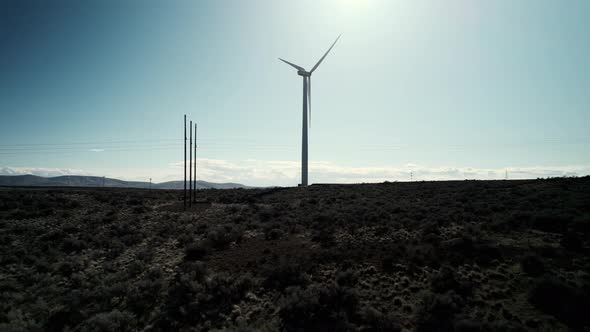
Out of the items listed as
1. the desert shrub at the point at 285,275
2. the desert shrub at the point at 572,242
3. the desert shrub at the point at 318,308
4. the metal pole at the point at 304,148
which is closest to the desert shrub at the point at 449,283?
the desert shrub at the point at 318,308

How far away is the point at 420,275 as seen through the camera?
11.5 meters

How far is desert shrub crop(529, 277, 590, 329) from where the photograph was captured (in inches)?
321

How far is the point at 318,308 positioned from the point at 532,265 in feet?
30.7

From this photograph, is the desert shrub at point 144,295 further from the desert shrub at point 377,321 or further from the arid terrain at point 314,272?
the desert shrub at point 377,321

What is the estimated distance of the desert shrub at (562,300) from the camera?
8.14m

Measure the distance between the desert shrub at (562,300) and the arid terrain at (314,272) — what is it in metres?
0.03

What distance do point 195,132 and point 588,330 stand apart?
34.7m

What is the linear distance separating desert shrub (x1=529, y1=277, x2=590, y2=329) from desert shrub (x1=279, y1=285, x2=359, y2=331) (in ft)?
20.4

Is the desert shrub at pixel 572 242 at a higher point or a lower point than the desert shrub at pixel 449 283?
higher

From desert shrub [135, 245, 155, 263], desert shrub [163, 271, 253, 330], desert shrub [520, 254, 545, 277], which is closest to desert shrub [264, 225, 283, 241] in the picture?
desert shrub [163, 271, 253, 330]

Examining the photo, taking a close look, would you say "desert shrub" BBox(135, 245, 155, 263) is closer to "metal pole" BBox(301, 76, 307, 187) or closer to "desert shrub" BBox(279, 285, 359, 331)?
"desert shrub" BBox(279, 285, 359, 331)

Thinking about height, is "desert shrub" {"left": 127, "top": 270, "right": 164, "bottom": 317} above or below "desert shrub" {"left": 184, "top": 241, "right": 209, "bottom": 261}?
below

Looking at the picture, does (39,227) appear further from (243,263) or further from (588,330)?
(588,330)

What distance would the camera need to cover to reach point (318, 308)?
9.59 m
